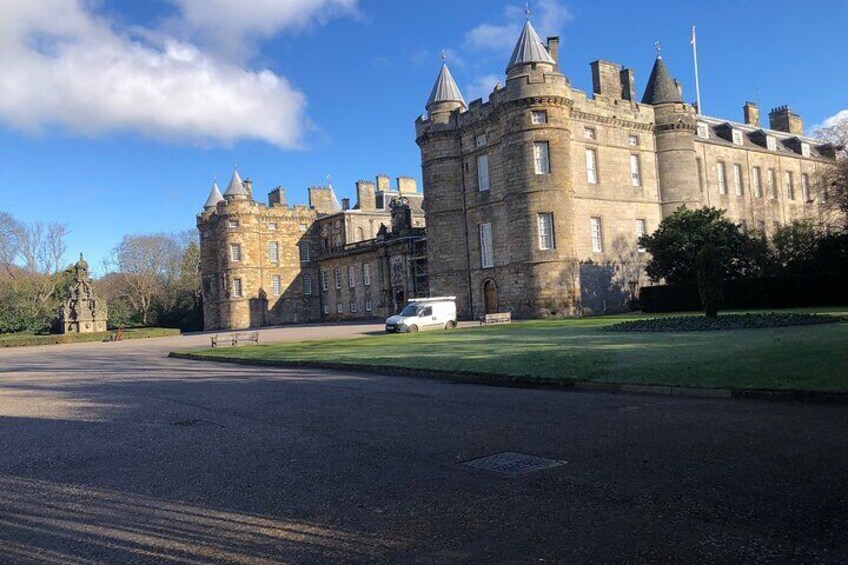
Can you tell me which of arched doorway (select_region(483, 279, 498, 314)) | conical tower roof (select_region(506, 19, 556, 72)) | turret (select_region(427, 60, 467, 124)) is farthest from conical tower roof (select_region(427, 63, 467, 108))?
arched doorway (select_region(483, 279, 498, 314))

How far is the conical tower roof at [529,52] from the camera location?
131 feet

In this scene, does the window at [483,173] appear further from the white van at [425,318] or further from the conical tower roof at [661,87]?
the conical tower roof at [661,87]

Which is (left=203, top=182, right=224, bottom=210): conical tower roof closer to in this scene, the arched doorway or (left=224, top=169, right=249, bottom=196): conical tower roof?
(left=224, top=169, right=249, bottom=196): conical tower roof

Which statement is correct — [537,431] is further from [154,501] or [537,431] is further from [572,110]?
[572,110]

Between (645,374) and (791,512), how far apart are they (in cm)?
717

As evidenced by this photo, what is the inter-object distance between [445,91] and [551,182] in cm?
1268

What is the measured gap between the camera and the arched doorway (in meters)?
43.4

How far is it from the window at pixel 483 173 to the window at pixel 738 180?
23.4m

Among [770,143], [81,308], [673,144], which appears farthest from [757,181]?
[81,308]

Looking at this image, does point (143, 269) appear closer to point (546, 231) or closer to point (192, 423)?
point (546, 231)

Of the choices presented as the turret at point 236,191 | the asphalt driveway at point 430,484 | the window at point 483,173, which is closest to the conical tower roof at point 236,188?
the turret at point 236,191

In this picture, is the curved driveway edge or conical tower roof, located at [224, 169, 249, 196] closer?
the curved driveway edge

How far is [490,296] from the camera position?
44.0 m

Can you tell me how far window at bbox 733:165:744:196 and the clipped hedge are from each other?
2069 cm
